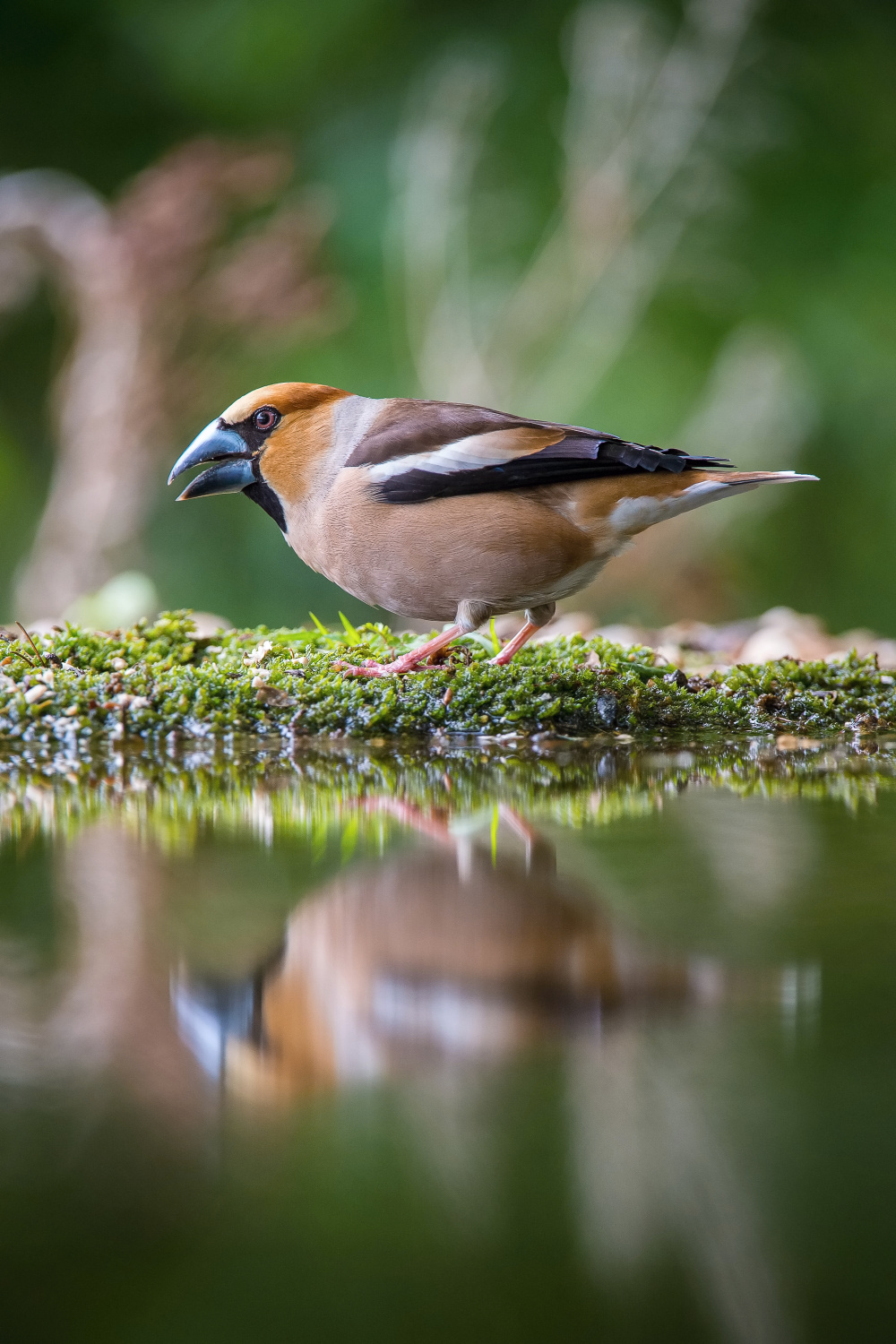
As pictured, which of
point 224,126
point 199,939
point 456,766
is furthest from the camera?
point 224,126

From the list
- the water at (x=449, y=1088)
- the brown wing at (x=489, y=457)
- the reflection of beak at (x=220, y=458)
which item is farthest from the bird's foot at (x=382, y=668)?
the water at (x=449, y=1088)

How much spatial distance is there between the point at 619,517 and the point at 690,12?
610 centimetres

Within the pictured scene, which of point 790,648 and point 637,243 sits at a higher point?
point 637,243

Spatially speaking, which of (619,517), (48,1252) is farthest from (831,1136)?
(619,517)

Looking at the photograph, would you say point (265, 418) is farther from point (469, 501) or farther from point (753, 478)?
point (753, 478)

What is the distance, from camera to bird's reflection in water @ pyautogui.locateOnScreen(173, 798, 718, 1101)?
1227mm

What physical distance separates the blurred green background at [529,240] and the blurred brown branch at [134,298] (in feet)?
0.19

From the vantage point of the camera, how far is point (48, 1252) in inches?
36.2

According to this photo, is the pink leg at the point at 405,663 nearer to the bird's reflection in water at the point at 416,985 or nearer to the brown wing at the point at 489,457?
the brown wing at the point at 489,457

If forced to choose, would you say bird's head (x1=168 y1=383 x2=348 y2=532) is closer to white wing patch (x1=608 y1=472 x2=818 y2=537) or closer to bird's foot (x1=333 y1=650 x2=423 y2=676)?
bird's foot (x1=333 y1=650 x2=423 y2=676)

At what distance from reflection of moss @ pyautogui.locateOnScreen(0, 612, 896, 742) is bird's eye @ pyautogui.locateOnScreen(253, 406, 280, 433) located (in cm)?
68

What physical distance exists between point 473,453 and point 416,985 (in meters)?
2.20

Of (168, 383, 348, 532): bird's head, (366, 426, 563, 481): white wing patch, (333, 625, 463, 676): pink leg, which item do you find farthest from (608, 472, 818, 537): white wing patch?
(168, 383, 348, 532): bird's head

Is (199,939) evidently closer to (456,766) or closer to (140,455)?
(456,766)
